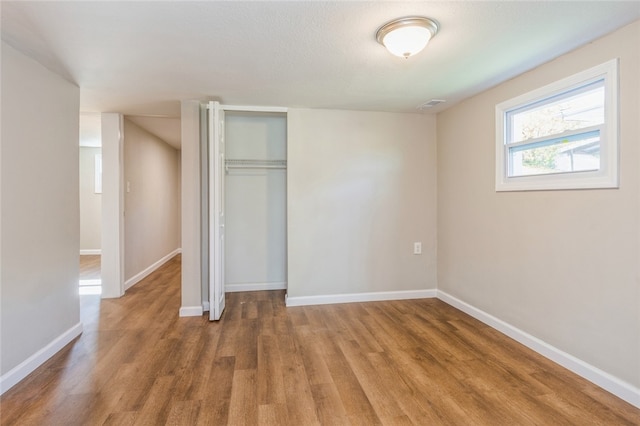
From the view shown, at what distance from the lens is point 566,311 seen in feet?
7.14

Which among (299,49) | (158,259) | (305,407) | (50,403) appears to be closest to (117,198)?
(158,259)

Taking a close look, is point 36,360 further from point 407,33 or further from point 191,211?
point 407,33

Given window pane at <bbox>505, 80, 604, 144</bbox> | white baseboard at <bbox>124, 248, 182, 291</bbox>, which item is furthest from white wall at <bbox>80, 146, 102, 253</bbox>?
window pane at <bbox>505, 80, 604, 144</bbox>

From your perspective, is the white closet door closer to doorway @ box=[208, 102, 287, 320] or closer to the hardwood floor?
the hardwood floor

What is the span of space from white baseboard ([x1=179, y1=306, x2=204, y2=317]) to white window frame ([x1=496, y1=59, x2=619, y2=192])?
3093mm

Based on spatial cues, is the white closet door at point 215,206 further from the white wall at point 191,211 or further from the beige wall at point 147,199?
the beige wall at point 147,199

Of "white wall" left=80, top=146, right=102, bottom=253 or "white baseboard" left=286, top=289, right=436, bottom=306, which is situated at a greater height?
"white wall" left=80, top=146, right=102, bottom=253

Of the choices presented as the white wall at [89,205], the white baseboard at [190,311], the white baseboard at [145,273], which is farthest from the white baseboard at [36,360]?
the white wall at [89,205]

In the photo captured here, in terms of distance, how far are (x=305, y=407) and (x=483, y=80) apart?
2.79 metres

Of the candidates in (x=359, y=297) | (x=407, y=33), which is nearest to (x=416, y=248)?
(x=359, y=297)

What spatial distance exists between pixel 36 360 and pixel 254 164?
106 inches

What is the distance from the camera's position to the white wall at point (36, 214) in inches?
76.9

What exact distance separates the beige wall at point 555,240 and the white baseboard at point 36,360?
3.60m

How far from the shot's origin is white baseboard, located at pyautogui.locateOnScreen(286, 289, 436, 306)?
137 inches
